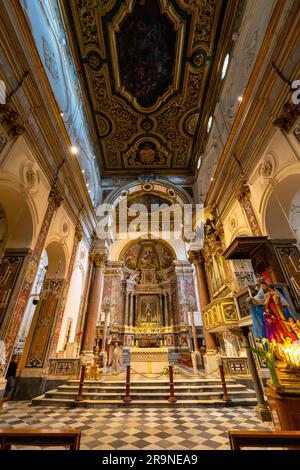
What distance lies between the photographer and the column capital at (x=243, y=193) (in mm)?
6719

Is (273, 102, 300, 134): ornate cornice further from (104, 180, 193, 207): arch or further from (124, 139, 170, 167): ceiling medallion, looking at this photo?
(124, 139, 170, 167): ceiling medallion

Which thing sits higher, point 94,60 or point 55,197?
point 94,60

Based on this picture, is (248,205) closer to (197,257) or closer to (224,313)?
(224,313)

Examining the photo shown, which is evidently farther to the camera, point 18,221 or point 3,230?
point 3,230

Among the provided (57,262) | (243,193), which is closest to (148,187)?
(57,262)

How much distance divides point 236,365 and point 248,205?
5.54 m

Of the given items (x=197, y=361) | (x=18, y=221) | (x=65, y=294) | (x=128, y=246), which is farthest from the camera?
(x=128, y=246)

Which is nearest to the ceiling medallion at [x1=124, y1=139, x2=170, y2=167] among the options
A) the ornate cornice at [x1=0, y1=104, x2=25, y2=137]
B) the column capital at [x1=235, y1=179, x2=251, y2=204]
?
the column capital at [x1=235, y1=179, x2=251, y2=204]

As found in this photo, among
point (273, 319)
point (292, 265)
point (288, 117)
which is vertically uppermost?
point (288, 117)

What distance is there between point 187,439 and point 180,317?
1195 cm

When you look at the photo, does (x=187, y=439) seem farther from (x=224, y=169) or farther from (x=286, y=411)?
(x=224, y=169)

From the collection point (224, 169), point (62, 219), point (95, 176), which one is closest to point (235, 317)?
point (224, 169)

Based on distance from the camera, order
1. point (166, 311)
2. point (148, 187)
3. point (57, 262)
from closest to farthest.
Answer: point (57, 262) → point (148, 187) → point (166, 311)

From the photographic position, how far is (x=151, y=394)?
5910mm
